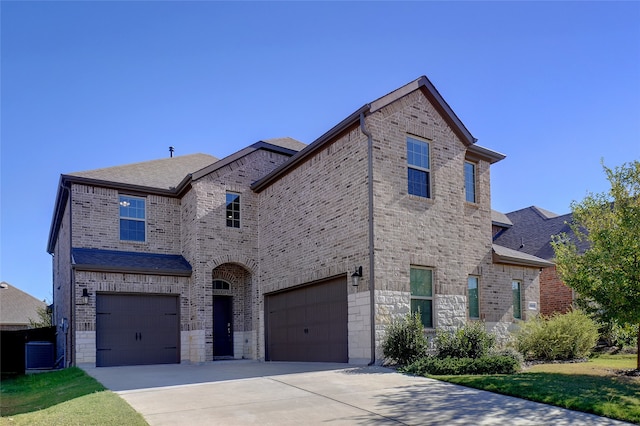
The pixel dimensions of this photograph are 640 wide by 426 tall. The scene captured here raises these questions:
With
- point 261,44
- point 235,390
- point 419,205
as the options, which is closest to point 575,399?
point 235,390

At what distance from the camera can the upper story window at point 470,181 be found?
672 inches

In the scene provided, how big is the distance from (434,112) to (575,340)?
7781mm

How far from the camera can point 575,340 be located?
15078 millimetres

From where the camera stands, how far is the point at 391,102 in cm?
1399

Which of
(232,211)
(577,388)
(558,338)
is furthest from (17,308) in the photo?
(577,388)

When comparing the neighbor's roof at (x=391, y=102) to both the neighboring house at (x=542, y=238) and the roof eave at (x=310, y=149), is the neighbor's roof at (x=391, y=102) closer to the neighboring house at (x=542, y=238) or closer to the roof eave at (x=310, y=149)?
the roof eave at (x=310, y=149)

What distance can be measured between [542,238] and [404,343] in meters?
16.2

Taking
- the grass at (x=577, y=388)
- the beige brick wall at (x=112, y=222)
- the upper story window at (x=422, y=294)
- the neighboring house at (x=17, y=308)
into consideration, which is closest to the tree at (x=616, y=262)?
the grass at (x=577, y=388)

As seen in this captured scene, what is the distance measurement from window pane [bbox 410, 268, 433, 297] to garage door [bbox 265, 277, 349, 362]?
1.84 metres

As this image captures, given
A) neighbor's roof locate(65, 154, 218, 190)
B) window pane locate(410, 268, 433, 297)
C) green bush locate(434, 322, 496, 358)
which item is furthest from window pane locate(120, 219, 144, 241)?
green bush locate(434, 322, 496, 358)

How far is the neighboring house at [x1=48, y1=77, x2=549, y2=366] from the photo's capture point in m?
13.6

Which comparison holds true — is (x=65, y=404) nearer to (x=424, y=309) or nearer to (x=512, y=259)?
(x=424, y=309)

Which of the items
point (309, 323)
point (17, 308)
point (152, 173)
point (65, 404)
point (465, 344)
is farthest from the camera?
point (17, 308)

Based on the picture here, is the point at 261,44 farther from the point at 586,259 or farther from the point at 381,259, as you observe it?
the point at 586,259
